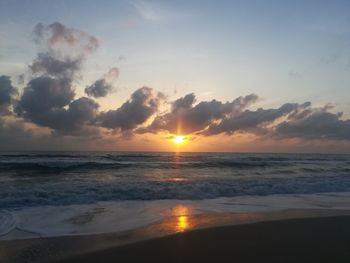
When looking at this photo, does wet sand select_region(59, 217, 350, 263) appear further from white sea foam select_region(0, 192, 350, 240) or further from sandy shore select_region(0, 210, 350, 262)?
white sea foam select_region(0, 192, 350, 240)

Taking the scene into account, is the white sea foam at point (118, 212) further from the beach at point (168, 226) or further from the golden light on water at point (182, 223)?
the golden light on water at point (182, 223)

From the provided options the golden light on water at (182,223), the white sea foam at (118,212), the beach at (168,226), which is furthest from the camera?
the golden light on water at (182,223)

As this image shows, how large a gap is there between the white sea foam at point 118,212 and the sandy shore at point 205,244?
649mm

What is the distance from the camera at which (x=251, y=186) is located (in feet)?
56.3

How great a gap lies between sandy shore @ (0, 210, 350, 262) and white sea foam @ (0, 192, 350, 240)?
0.65m

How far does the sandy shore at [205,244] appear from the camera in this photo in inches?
242

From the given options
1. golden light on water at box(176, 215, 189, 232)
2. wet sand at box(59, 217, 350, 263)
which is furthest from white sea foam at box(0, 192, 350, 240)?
wet sand at box(59, 217, 350, 263)

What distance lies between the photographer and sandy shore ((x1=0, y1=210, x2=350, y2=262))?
6.14m

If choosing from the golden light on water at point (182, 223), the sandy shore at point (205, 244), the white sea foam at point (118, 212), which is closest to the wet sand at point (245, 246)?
the sandy shore at point (205, 244)

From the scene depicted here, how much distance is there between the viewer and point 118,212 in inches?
412

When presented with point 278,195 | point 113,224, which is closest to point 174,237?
point 113,224

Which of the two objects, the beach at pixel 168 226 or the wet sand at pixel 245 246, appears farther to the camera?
the beach at pixel 168 226

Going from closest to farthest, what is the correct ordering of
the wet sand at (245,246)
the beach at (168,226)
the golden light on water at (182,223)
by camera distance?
1. the wet sand at (245,246)
2. the beach at (168,226)
3. the golden light on water at (182,223)

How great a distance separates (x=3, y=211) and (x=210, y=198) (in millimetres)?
7072
